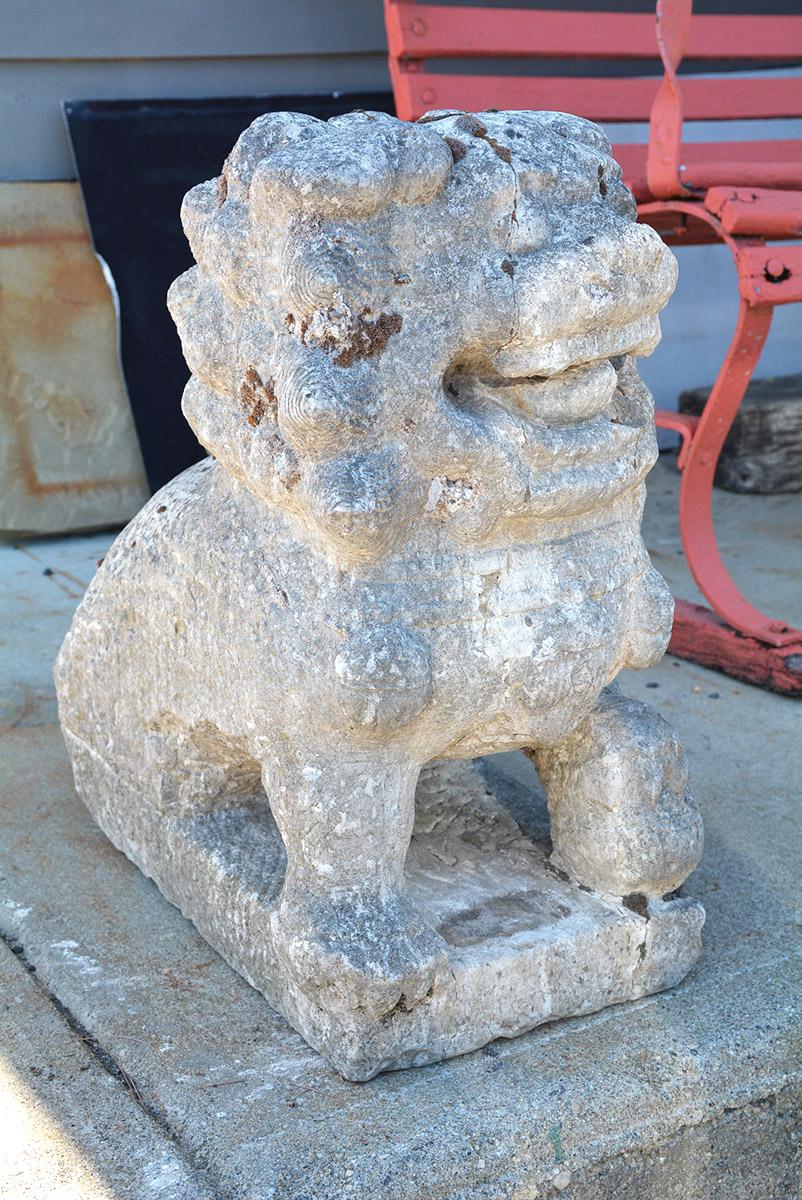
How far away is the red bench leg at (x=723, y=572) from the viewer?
2.93 metres

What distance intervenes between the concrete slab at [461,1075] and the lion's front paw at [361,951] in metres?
0.11

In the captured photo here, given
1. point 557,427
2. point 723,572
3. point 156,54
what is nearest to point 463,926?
point 557,427

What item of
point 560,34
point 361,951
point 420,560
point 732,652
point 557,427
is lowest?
point 732,652

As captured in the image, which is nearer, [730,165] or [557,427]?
[557,427]

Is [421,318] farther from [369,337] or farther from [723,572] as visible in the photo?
[723,572]

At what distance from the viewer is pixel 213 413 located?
1.69 meters

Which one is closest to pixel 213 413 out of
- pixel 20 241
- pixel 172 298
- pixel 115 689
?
pixel 172 298

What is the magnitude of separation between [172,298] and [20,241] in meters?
2.44

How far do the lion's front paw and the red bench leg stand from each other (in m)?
1.56

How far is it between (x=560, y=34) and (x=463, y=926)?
106 inches

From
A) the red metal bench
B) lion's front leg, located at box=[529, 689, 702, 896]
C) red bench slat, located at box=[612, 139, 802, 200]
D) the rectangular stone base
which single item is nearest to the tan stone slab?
the red metal bench

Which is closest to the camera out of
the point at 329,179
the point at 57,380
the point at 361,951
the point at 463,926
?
the point at 329,179

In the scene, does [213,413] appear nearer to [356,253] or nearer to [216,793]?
[356,253]

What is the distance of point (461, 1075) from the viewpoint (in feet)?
5.30
